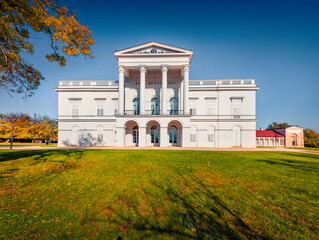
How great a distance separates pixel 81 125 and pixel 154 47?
57.7 feet

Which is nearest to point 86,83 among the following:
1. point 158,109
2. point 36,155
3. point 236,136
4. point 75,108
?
point 75,108

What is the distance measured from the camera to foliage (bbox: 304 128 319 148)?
32.9 metres

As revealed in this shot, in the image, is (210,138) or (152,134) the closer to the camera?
(152,134)

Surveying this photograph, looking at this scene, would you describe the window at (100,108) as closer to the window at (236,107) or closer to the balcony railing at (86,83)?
the balcony railing at (86,83)

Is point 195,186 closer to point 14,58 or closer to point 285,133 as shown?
point 14,58

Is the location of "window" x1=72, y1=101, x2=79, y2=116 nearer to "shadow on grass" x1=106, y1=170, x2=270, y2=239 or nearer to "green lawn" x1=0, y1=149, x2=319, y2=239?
"green lawn" x1=0, y1=149, x2=319, y2=239

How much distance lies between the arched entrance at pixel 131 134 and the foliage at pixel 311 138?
137 feet

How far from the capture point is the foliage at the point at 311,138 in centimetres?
3294

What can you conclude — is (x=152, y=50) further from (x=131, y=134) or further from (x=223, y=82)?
(x=131, y=134)

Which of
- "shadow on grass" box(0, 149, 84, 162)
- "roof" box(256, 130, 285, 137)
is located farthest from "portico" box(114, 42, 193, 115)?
"roof" box(256, 130, 285, 137)

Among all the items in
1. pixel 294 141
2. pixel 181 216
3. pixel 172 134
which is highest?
pixel 172 134

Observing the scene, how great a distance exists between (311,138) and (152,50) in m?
44.0

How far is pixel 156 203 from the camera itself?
4.69m

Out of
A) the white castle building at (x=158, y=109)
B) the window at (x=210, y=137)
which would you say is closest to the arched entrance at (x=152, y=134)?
the white castle building at (x=158, y=109)
